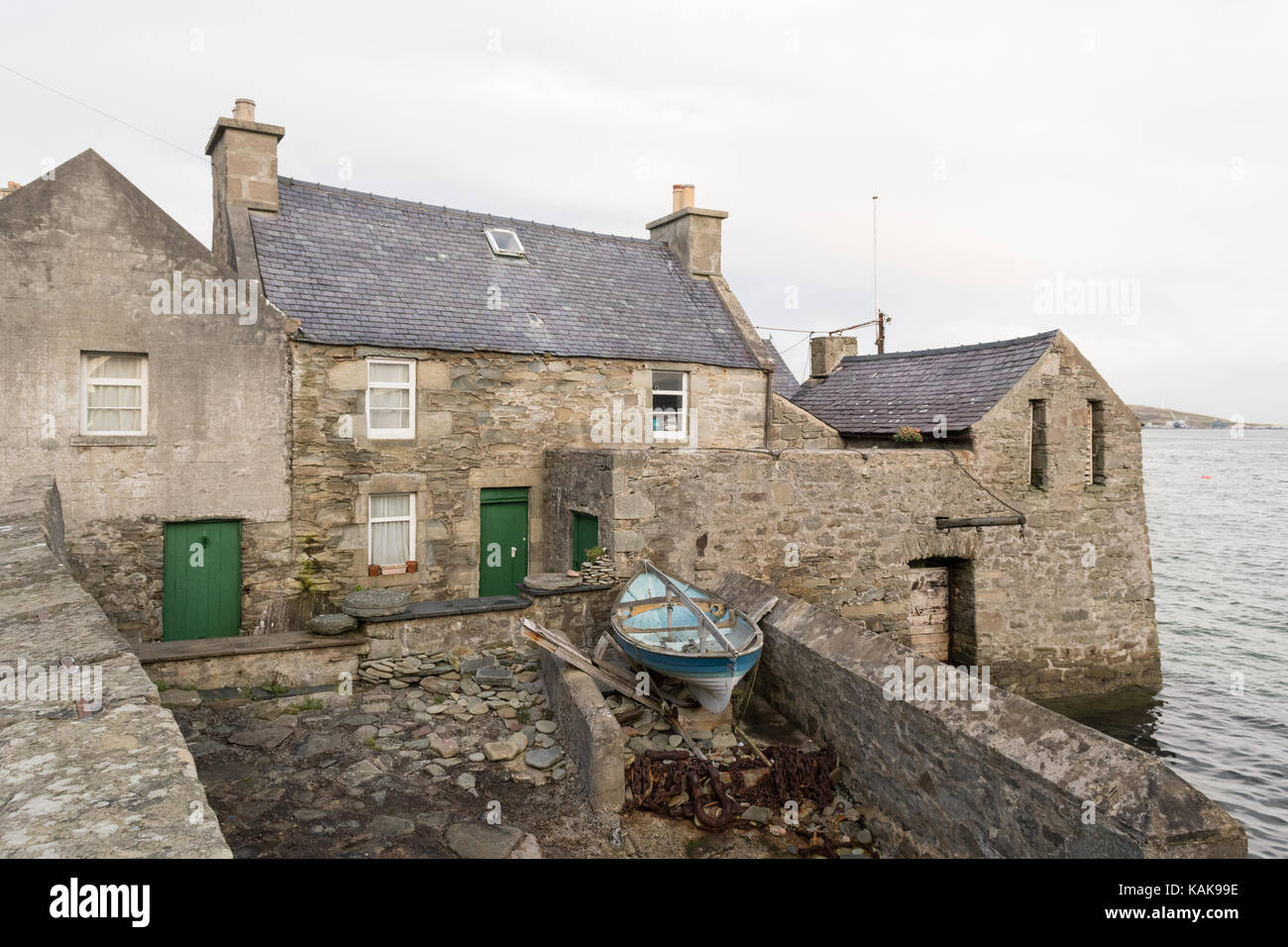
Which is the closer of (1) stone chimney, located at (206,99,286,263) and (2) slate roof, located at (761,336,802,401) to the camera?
(1) stone chimney, located at (206,99,286,263)

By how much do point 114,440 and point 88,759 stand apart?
10.4 metres

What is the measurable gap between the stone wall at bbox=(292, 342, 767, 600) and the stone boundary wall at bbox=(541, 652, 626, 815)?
5769 millimetres

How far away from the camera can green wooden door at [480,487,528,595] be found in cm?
1530

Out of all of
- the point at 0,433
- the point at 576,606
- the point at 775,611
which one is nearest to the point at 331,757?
the point at 576,606

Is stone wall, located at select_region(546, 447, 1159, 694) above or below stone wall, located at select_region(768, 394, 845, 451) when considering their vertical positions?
below

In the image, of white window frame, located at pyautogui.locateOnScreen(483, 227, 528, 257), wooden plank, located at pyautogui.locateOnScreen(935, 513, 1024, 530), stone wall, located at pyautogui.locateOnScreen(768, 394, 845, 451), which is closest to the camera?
wooden plank, located at pyautogui.locateOnScreen(935, 513, 1024, 530)

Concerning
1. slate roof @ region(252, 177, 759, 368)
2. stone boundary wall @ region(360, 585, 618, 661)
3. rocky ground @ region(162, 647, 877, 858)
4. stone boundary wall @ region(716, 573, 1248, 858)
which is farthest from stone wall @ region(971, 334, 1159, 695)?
stone boundary wall @ region(360, 585, 618, 661)

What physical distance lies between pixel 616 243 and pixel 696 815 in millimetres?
15055

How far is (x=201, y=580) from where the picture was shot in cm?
1298

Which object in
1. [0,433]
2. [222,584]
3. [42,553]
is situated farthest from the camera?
[222,584]

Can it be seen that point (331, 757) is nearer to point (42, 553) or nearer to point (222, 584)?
point (42, 553)

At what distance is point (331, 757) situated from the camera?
8.28 m

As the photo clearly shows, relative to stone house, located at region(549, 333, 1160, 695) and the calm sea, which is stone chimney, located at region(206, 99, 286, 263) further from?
the calm sea

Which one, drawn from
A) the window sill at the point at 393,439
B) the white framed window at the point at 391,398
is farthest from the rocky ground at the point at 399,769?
the white framed window at the point at 391,398
